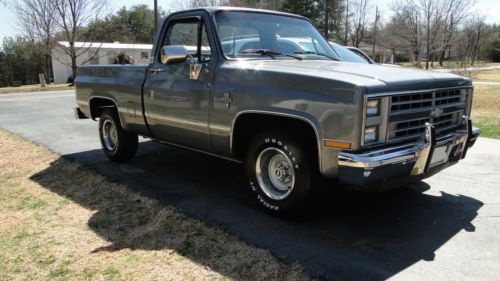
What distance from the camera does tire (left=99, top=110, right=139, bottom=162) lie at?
631cm

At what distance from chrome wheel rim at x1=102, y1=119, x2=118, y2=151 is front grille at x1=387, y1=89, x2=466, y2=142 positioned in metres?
4.39

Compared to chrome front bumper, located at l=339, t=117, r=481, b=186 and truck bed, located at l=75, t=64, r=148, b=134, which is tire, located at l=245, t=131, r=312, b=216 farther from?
truck bed, located at l=75, t=64, r=148, b=134

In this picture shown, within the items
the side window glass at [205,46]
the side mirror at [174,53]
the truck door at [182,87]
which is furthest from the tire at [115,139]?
the side window glass at [205,46]

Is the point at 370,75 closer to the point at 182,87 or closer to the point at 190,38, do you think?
the point at 182,87

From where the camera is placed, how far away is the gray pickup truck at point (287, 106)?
3400mm

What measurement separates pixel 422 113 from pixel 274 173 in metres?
1.45

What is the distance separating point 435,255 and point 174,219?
2.35 meters

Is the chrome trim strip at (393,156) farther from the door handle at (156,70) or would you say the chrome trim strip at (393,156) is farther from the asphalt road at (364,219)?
the door handle at (156,70)

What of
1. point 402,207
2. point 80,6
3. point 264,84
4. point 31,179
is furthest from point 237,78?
point 80,6

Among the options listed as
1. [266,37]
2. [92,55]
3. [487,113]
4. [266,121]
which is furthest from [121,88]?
[92,55]

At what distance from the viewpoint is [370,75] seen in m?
3.60

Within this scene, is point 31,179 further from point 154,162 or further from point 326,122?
point 326,122

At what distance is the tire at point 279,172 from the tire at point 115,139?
269 centimetres

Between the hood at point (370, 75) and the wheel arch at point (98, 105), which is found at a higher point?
the hood at point (370, 75)
